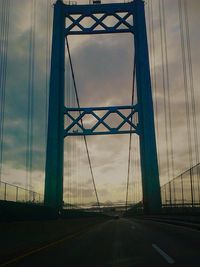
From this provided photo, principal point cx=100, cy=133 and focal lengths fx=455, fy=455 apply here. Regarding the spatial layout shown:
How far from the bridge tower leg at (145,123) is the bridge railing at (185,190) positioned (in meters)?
1.03

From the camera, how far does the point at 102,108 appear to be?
38344 millimetres

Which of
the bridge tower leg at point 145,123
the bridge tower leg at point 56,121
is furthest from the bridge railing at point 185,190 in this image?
the bridge tower leg at point 56,121

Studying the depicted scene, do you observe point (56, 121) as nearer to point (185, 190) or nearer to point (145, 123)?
point (145, 123)

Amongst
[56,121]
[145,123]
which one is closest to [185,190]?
[145,123]

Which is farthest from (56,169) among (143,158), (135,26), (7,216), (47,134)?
(7,216)

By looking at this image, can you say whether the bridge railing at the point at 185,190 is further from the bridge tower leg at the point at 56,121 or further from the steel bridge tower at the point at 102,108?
the bridge tower leg at the point at 56,121

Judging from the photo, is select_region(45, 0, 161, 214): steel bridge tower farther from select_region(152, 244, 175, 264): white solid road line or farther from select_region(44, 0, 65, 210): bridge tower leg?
select_region(152, 244, 175, 264): white solid road line

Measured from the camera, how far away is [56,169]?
3353 cm

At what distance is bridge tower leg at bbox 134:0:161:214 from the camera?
3403cm

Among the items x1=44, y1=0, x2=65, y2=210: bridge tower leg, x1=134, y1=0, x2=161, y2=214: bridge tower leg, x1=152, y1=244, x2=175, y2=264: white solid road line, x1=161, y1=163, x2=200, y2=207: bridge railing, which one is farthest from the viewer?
x1=134, y1=0, x2=161, y2=214: bridge tower leg

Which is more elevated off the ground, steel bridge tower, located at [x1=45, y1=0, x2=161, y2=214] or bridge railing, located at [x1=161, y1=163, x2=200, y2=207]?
steel bridge tower, located at [x1=45, y1=0, x2=161, y2=214]

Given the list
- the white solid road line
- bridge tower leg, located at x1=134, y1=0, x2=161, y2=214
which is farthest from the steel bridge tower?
the white solid road line

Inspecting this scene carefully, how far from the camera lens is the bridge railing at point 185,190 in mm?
21475

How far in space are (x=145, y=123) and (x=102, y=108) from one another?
415 centimetres
